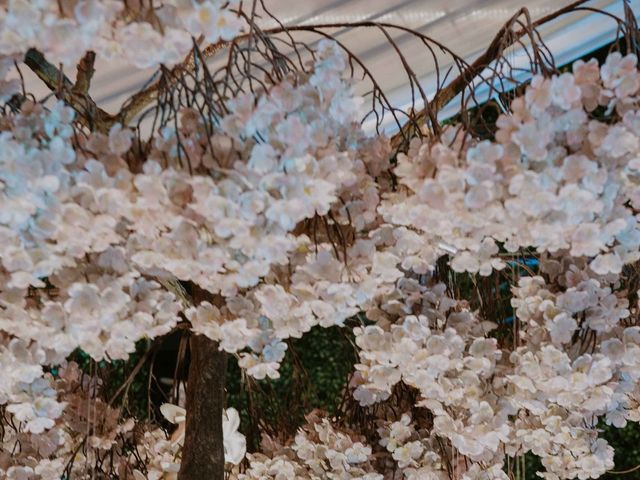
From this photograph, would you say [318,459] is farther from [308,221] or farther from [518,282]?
[308,221]

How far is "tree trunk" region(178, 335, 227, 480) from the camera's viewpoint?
7.73 ft

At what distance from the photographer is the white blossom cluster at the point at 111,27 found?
1.35 m

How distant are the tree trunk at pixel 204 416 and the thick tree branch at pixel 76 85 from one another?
66 cm

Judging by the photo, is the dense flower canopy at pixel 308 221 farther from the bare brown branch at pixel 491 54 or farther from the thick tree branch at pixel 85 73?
the thick tree branch at pixel 85 73

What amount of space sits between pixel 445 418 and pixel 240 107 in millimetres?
975

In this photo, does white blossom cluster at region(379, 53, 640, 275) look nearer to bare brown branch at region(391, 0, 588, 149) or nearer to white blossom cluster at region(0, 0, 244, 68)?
bare brown branch at region(391, 0, 588, 149)

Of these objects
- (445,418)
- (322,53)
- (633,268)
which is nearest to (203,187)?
(322,53)

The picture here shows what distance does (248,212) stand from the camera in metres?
1.53

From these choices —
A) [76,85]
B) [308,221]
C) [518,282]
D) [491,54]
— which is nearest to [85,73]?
[76,85]

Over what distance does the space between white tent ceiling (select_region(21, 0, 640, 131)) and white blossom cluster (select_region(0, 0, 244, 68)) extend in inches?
47.4

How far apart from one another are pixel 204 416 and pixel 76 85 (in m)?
0.85

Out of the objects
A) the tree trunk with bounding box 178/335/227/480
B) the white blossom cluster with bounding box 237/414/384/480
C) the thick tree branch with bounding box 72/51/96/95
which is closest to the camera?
the thick tree branch with bounding box 72/51/96/95

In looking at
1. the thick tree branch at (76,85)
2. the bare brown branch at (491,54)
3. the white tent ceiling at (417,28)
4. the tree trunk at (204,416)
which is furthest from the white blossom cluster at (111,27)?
the white tent ceiling at (417,28)

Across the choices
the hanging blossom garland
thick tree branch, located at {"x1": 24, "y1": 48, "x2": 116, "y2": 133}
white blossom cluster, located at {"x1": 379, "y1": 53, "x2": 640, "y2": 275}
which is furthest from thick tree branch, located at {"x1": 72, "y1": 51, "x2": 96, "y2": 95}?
white blossom cluster, located at {"x1": 379, "y1": 53, "x2": 640, "y2": 275}
